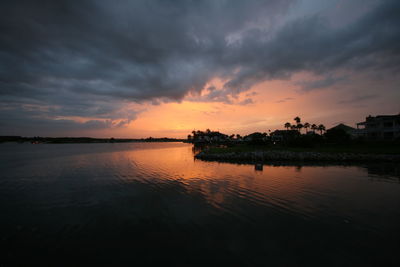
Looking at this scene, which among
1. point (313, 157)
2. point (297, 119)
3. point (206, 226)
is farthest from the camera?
point (297, 119)

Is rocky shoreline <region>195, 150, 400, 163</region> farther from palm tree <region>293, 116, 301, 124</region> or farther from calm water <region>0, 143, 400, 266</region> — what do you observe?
palm tree <region>293, 116, 301, 124</region>

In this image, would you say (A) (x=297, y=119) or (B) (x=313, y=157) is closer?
(B) (x=313, y=157)

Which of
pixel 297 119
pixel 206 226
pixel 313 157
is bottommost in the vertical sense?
pixel 206 226

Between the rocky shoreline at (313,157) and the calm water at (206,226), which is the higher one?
the rocky shoreline at (313,157)

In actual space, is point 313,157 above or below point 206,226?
above

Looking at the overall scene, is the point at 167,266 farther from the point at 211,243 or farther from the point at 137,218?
the point at 137,218

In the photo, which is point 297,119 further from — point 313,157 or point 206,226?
point 206,226

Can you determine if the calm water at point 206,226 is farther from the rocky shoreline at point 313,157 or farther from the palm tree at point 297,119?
the palm tree at point 297,119

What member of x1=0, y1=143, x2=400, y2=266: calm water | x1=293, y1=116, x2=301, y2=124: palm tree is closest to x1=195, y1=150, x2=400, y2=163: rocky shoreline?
x1=0, y1=143, x2=400, y2=266: calm water

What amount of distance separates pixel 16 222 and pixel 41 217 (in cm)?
111

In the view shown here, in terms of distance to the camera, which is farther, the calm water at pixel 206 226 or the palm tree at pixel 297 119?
the palm tree at pixel 297 119

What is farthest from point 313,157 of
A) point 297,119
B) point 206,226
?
point 297,119

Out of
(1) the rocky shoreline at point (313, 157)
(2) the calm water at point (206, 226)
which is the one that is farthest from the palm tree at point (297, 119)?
(2) the calm water at point (206, 226)

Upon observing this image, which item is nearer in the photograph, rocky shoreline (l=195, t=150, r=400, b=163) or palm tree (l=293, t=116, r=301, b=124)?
rocky shoreline (l=195, t=150, r=400, b=163)
